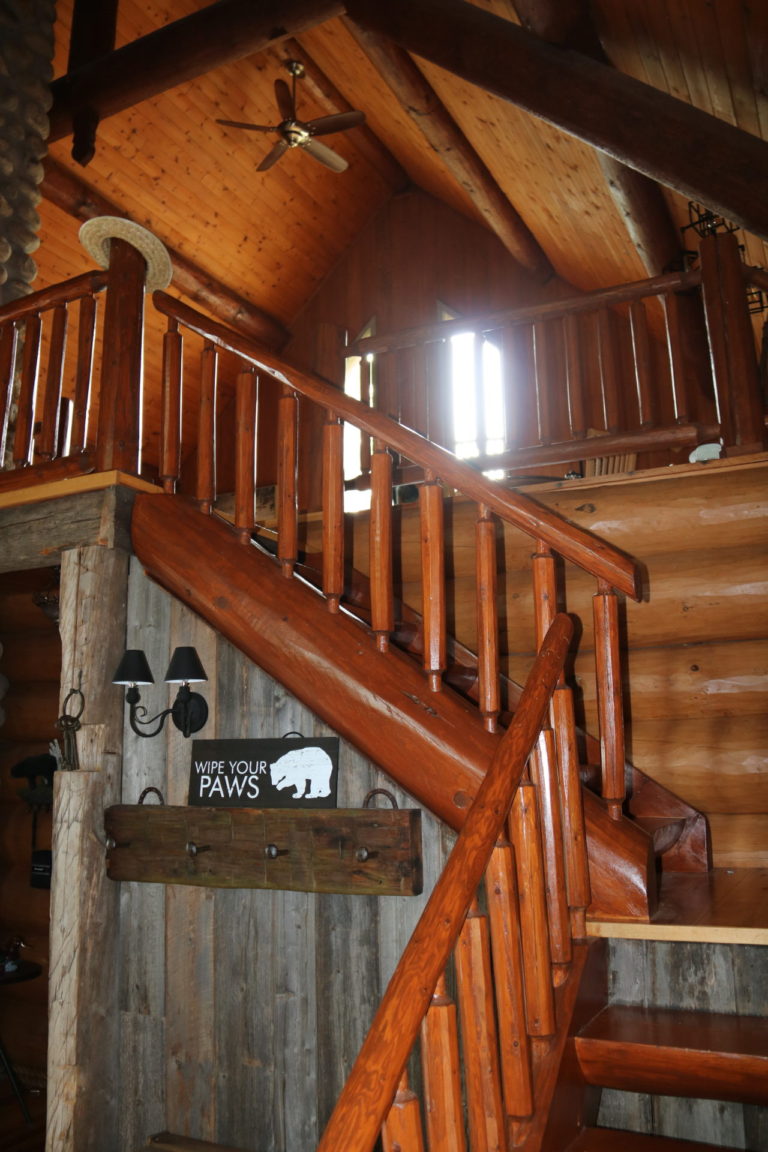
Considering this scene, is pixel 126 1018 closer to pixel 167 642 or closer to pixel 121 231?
pixel 167 642

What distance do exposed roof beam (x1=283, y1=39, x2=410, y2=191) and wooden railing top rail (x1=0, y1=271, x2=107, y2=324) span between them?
5.39 meters

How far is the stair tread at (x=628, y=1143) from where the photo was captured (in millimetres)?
1969

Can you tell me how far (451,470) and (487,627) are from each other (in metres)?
0.46

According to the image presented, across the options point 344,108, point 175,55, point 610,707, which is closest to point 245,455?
point 610,707

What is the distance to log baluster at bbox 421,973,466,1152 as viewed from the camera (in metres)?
1.45

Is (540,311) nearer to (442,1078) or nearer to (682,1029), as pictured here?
(682,1029)

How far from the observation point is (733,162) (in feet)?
11.1

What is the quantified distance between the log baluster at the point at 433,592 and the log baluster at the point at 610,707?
1.48ft

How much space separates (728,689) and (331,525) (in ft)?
4.66

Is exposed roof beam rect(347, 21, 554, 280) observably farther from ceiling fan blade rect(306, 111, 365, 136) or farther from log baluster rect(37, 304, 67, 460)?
log baluster rect(37, 304, 67, 460)

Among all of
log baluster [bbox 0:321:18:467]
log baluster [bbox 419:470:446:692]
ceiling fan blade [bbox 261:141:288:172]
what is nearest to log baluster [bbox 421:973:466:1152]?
log baluster [bbox 419:470:446:692]

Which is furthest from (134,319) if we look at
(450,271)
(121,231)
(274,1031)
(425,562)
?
(450,271)

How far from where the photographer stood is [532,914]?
1.88 metres

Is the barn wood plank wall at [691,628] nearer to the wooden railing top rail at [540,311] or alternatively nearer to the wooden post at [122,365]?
the wooden railing top rail at [540,311]
